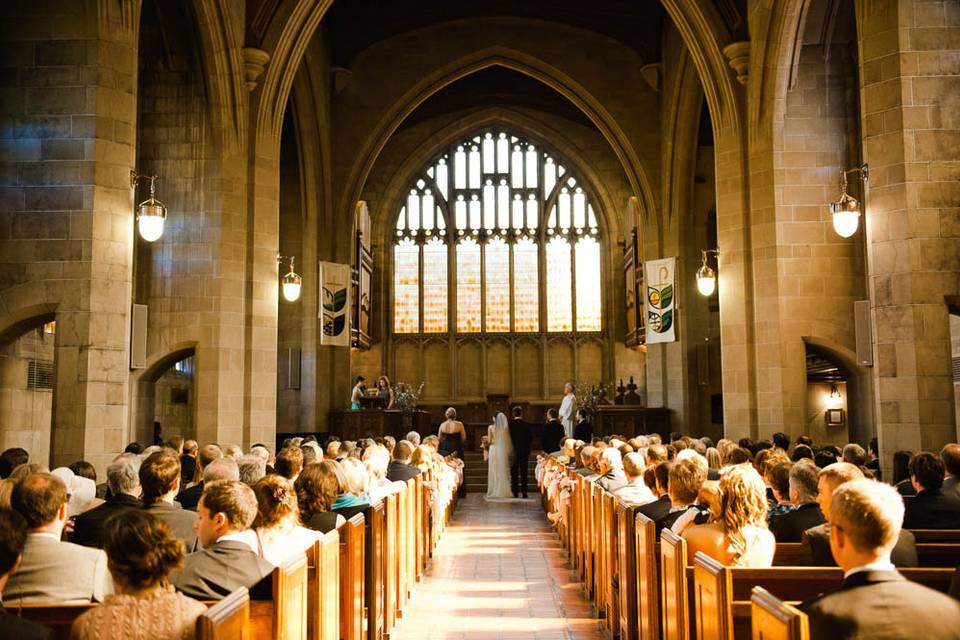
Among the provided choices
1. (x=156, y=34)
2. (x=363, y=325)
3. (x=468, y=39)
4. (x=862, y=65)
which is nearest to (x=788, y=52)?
(x=862, y=65)

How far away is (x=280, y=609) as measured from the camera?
3.17 m

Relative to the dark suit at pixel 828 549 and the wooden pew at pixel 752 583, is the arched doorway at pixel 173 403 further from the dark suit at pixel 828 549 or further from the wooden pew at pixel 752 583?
the wooden pew at pixel 752 583

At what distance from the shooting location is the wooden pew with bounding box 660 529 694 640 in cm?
368

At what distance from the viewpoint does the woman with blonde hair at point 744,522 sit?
3.91 metres

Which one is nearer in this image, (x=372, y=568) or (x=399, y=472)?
(x=372, y=568)

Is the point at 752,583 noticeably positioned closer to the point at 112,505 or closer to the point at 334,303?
the point at 112,505

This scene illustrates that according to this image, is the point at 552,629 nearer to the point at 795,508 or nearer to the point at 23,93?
the point at 795,508

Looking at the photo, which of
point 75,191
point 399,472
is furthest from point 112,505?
point 75,191

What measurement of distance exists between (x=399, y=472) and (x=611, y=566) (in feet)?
10.4

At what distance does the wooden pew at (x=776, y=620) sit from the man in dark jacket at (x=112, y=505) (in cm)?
315

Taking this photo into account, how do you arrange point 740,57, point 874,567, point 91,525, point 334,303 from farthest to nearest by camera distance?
point 334,303
point 740,57
point 91,525
point 874,567

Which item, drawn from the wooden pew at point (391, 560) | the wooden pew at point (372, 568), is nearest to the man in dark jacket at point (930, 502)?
the wooden pew at point (372, 568)

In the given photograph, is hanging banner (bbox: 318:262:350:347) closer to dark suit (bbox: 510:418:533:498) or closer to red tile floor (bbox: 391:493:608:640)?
dark suit (bbox: 510:418:533:498)

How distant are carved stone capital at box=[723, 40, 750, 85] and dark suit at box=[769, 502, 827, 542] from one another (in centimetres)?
910
